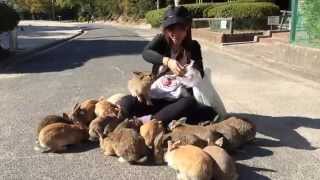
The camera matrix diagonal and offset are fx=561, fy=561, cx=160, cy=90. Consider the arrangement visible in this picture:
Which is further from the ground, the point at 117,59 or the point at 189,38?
the point at 189,38

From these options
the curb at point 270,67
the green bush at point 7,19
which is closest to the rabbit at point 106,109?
the curb at point 270,67

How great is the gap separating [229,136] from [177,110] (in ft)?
2.50

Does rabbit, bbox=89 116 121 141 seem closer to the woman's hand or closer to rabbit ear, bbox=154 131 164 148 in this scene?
rabbit ear, bbox=154 131 164 148

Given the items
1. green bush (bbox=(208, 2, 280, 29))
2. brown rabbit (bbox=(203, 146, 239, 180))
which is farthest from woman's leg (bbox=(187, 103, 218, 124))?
green bush (bbox=(208, 2, 280, 29))

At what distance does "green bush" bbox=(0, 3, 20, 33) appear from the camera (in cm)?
1645

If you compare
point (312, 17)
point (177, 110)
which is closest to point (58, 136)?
point (177, 110)

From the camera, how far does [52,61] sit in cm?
1591

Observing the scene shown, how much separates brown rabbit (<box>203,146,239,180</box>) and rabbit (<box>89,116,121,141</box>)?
4.22 feet

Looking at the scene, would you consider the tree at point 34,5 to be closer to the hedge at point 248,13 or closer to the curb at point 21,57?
the hedge at point 248,13

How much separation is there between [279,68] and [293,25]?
160 cm

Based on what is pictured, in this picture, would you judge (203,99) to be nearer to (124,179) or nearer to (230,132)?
(230,132)

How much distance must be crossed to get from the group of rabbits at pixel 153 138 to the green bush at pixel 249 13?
18914 mm

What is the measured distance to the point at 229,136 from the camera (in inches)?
212

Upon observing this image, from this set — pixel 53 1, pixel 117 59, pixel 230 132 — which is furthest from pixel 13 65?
pixel 53 1
